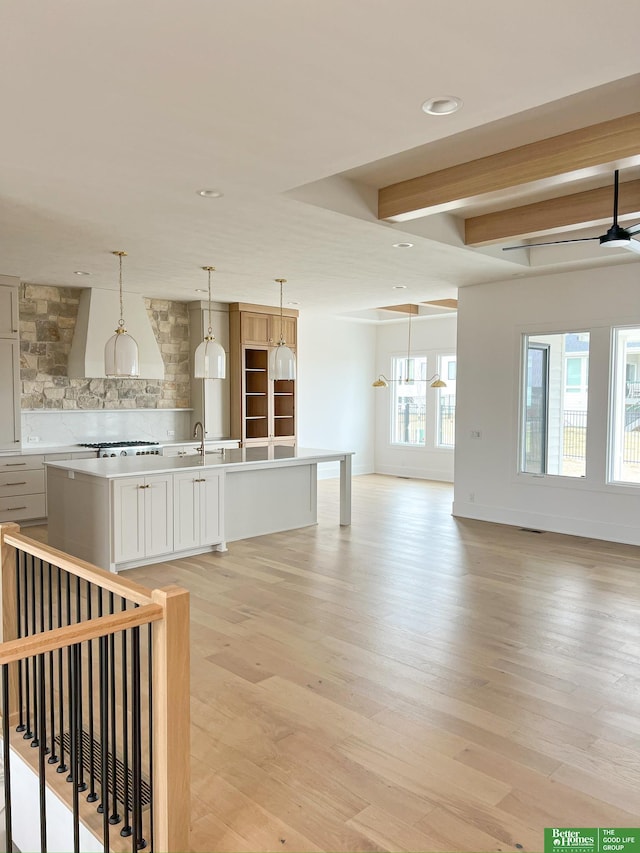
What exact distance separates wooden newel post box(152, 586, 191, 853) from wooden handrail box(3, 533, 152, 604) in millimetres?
108

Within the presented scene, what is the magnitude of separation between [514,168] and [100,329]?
17.6ft

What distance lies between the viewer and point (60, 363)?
302 inches

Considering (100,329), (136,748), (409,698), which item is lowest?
(409,698)

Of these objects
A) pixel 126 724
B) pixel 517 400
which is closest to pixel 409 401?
pixel 517 400

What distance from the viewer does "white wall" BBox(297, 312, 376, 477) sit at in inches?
424

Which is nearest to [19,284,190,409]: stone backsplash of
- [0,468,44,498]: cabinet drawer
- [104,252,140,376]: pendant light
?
[0,468,44,498]: cabinet drawer

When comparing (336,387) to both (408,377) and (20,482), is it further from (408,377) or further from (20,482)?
(20,482)

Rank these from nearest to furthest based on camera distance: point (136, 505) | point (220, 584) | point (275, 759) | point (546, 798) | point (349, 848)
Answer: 1. point (349, 848)
2. point (546, 798)
3. point (275, 759)
4. point (220, 584)
5. point (136, 505)

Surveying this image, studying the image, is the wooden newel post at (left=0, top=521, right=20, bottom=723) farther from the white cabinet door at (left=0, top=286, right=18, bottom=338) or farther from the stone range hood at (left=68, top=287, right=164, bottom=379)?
the stone range hood at (left=68, top=287, right=164, bottom=379)

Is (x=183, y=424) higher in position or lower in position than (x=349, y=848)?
higher

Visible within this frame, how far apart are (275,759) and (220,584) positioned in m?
2.39

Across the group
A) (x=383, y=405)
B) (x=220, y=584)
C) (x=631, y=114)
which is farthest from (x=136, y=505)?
(x=383, y=405)

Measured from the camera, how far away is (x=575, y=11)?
6.88 ft

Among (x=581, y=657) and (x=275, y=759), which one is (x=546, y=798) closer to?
(x=275, y=759)
